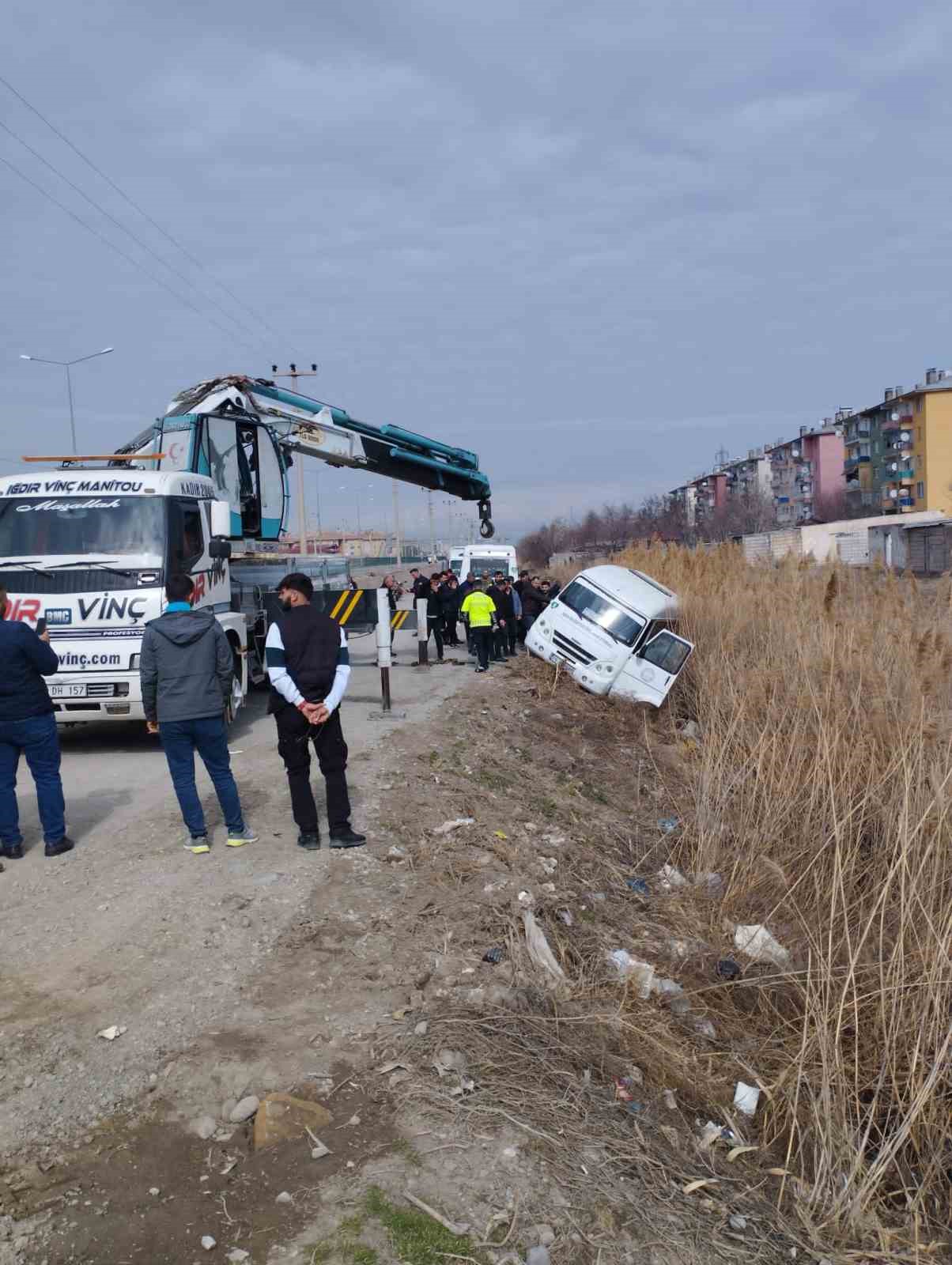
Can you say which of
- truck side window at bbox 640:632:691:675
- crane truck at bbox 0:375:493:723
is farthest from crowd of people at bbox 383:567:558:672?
crane truck at bbox 0:375:493:723

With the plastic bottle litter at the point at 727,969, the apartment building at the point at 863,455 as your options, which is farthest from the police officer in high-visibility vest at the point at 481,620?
the apartment building at the point at 863,455

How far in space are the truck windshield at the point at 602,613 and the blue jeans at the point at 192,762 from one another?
881 cm

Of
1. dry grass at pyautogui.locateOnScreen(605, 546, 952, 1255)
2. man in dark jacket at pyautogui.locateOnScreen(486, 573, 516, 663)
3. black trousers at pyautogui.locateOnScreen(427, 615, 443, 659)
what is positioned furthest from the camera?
man in dark jacket at pyautogui.locateOnScreen(486, 573, 516, 663)

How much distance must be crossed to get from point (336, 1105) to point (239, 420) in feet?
36.3

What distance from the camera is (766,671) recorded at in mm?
9148

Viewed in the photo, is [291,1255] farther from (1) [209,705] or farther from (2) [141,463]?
(2) [141,463]

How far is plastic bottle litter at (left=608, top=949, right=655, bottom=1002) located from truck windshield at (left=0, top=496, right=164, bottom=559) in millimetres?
6160

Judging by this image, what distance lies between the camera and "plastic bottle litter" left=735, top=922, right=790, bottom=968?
5.66 metres

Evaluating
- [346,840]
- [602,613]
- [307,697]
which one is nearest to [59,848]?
[346,840]

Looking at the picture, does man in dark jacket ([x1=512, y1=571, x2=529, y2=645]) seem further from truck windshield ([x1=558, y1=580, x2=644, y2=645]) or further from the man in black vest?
the man in black vest

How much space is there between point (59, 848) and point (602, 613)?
382 inches

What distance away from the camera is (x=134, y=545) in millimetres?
9602

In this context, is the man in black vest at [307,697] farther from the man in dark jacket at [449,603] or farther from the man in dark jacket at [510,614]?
the man in dark jacket at [449,603]

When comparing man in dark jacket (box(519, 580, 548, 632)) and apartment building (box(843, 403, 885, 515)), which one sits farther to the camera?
apartment building (box(843, 403, 885, 515))
